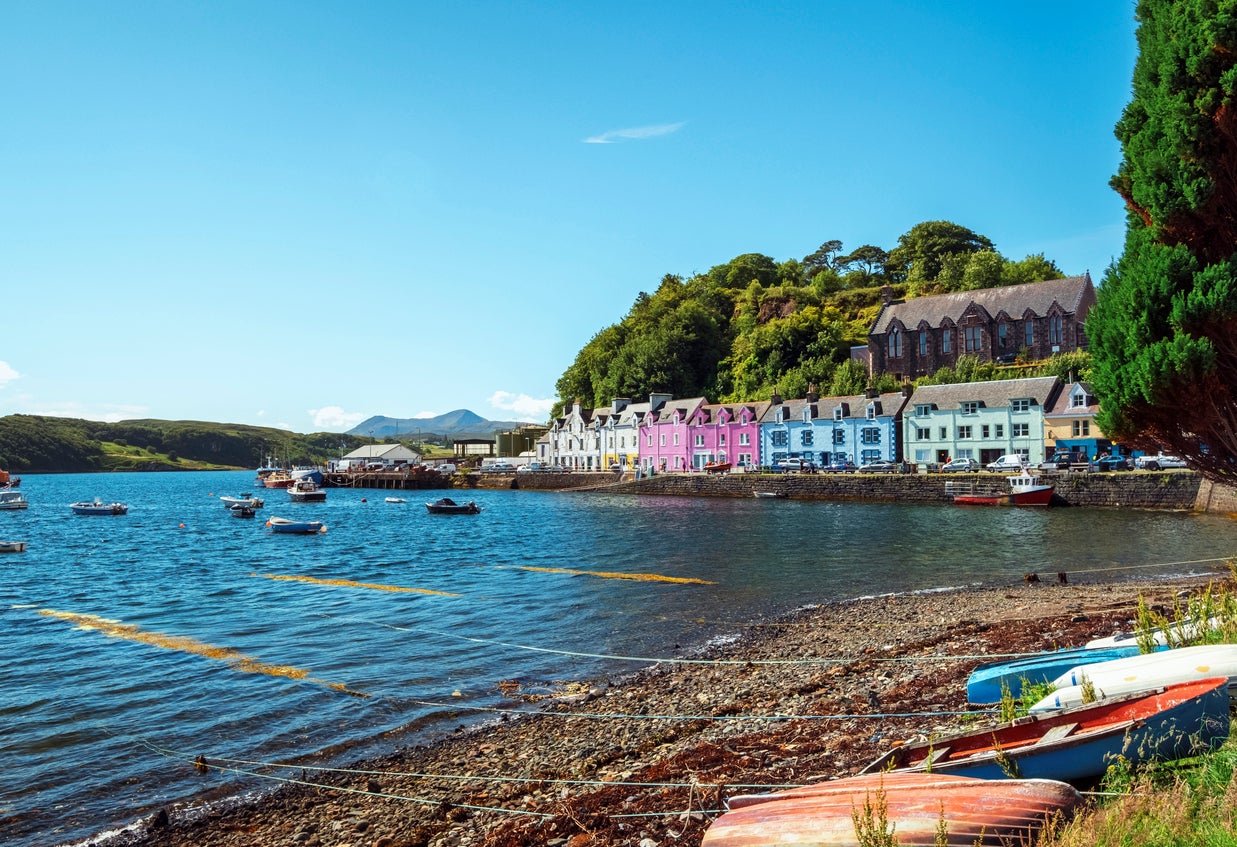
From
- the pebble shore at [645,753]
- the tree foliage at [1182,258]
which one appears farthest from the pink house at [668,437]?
the tree foliage at [1182,258]

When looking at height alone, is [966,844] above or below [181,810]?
above

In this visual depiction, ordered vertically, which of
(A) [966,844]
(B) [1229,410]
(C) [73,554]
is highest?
(B) [1229,410]

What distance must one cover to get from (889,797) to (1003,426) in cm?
7096

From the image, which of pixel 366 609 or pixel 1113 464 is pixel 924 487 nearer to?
pixel 1113 464

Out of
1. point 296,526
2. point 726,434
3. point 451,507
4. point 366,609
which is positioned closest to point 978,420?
point 726,434

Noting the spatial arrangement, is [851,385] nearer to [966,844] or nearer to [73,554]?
[73,554]

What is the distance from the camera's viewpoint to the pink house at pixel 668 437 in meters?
93.9

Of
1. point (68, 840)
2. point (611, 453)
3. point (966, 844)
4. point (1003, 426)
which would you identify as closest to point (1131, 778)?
point (966, 844)

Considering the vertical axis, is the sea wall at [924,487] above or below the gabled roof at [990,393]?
below

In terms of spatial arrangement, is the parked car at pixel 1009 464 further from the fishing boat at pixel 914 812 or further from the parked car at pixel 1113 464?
the fishing boat at pixel 914 812

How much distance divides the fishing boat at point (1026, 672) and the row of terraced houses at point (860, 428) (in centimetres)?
5819

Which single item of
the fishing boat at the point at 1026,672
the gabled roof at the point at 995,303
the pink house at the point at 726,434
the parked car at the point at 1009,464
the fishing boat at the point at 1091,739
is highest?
the gabled roof at the point at 995,303

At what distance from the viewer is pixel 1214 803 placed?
17.5 feet

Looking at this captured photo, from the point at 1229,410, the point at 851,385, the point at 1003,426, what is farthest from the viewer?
the point at 851,385
